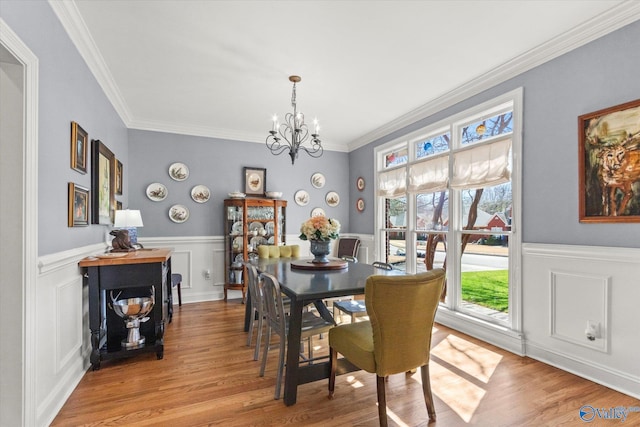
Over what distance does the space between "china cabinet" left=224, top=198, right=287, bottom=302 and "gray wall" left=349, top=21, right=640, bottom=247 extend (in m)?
3.48

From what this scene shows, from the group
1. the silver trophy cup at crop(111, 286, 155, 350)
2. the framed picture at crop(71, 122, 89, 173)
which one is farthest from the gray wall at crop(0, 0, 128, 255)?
the silver trophy cup at crop(111, 286, 155, 350)

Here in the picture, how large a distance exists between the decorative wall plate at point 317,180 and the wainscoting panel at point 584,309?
11.8 ft

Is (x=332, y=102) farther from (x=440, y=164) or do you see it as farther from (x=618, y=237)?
(x=618, y=237)

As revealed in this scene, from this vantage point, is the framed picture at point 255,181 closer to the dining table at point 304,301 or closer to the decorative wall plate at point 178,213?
the decorative wall plate at point 178,213

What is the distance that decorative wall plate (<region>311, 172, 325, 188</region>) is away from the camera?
5851mm

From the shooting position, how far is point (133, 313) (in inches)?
112

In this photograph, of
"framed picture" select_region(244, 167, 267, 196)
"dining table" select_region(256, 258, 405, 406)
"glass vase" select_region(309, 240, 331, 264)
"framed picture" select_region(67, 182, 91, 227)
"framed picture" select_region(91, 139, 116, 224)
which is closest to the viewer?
"dining table" select_region(256, 258, 405, 406)

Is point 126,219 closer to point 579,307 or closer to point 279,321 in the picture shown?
point 279,321

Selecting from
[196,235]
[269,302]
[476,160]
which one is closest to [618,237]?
[476,160]

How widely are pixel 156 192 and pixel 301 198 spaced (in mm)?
2332

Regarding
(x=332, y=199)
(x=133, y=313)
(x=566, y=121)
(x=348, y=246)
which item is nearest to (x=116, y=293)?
(x=133, y=313)

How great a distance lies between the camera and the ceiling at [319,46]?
89.4 inches

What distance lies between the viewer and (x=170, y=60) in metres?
2.97

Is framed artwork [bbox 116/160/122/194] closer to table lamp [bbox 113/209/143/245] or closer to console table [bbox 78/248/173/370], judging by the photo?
table lamp [bbox 113/209/143/245]
